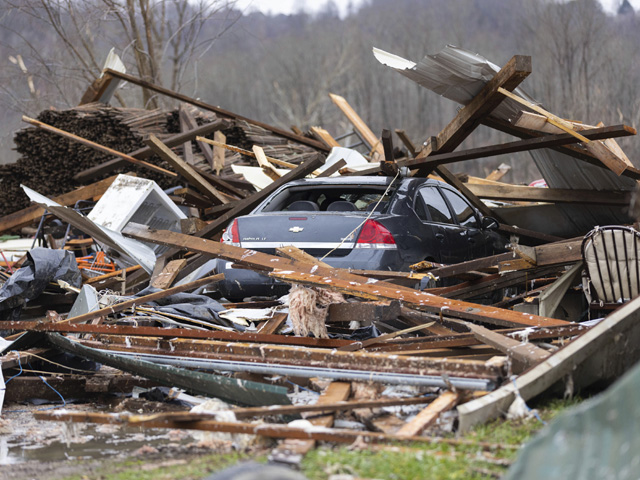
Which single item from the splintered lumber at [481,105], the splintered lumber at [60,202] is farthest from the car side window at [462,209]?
the splintered lumber at [60,202]

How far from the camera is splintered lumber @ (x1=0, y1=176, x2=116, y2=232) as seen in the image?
13195 mm

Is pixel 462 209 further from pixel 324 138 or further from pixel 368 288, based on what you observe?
pixel 324 138

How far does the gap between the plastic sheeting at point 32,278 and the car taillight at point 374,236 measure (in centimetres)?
341

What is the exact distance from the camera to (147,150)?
46.6 ft

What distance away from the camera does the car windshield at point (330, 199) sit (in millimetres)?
8297

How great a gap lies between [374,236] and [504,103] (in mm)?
2509

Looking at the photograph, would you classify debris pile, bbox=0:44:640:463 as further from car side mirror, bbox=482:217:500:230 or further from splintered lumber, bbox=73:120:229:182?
splintered lumber, bbox=73:120:229:182

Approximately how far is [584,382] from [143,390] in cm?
338

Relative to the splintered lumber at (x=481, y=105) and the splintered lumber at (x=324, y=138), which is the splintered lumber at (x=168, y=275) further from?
the splintered lumber at (x=324, y=138)

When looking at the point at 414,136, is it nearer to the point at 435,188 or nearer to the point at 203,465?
the point at 435,188

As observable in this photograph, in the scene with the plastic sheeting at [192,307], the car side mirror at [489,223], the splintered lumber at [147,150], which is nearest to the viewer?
the plastic sheeting at [192,307]

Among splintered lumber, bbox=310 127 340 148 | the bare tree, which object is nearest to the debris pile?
splintered lumber, bbox=310 127 340 148

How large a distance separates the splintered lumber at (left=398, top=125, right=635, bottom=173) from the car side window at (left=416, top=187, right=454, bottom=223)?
825 mm

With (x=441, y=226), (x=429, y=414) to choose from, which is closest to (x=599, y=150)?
(x=441, y=226)
